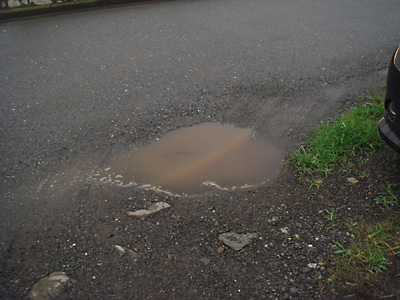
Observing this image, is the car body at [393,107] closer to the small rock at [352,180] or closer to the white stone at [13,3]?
the small rock at [352,180]

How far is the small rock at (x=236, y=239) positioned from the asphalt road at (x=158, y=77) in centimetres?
130

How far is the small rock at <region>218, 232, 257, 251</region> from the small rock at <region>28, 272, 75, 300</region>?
108cm

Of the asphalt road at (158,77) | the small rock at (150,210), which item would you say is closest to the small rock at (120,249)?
the small rock at (150,210)

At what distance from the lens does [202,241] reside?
2.93m

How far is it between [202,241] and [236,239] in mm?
249

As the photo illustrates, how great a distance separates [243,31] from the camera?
669cm

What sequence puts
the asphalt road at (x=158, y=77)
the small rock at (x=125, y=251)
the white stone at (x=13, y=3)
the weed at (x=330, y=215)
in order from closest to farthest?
the small rock at (x=125, y=251) < the weed at (x=330, y=215) < the asphalt road at (x=158, y=77) < the white stone at (x=13, y=3)

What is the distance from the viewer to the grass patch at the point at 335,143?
369cm

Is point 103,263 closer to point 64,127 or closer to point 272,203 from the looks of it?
point 272,203

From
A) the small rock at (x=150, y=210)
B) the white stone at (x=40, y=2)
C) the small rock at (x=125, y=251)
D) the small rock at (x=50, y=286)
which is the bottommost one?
the small rock at (x=50, y=286)

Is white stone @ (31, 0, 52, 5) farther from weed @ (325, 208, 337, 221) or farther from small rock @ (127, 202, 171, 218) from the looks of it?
weed @ (325, 208, 337, 221)

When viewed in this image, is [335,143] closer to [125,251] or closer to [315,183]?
[315,183]

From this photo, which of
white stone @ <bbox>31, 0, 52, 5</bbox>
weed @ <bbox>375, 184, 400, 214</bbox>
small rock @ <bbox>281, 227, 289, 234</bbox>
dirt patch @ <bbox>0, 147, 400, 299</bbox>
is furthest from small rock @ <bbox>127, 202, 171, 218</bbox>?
white stone @ <bbox>31, 0, 52, 5</bbox>

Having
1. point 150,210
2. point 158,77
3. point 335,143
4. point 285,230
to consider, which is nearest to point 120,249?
point 150,210
